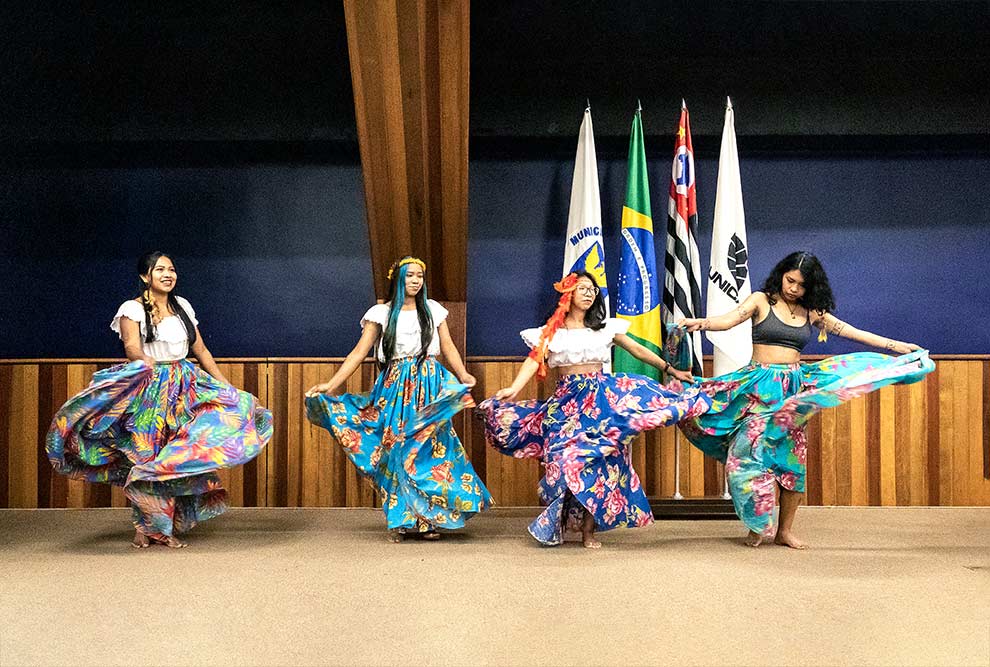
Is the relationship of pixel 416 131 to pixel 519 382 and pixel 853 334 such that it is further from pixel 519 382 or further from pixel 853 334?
pixel 853 334

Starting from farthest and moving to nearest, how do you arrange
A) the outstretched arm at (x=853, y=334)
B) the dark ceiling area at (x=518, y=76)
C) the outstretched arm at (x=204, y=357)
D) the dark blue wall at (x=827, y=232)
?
1. the dark blue wall at (x=827, y=232)
2. the dark ceiling area at (x=518, y=76)
3. the outstretched arm at (x=204, y=357)
4. the outstretched arm at (x=853, y=334)

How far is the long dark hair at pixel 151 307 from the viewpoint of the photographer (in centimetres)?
495

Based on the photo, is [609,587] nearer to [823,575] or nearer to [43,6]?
[823,575]

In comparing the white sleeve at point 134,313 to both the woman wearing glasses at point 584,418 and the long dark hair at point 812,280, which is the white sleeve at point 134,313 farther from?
the long dark hair at point 812,280

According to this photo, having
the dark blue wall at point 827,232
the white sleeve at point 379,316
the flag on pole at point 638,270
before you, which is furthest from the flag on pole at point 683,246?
the white sleeve at point 379,316

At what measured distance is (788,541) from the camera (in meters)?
4.68

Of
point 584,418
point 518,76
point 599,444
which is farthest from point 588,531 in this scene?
point 518,76

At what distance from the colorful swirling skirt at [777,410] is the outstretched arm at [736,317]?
0.24 meters

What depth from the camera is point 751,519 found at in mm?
4590

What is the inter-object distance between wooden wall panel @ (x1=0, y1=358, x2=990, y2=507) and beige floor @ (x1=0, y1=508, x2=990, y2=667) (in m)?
1.00

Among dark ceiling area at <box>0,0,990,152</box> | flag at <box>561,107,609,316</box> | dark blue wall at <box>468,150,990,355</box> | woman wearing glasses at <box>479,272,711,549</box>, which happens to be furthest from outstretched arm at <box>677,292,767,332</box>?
dark ceiling area at <box>0,0,990,152</box>

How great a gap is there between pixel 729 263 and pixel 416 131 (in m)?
2.09

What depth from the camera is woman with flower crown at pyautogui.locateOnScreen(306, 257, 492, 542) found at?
490 centimetres

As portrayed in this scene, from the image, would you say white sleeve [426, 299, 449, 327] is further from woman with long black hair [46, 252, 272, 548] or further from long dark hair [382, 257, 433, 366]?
woman with long black hair [46, 252, 272, 548]
